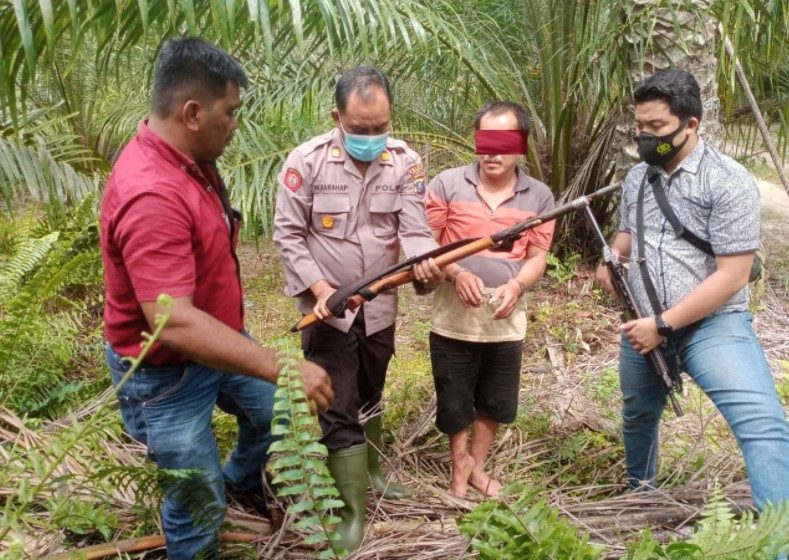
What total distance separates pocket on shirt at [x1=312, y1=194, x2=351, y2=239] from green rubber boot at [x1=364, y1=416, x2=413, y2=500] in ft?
2.91

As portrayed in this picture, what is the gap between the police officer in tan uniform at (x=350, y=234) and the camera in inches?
96.7

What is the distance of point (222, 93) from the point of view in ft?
6.22

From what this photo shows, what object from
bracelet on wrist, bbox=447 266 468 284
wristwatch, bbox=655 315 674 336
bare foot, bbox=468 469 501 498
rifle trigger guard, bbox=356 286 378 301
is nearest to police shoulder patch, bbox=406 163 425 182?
bracelet on wrist, bbox=447 266 468 284

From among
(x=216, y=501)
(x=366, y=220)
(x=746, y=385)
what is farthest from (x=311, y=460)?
(x=746, y=385)

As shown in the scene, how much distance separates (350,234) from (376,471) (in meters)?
1.10

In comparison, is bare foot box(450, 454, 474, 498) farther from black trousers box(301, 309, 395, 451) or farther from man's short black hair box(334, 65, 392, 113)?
man's short black hair box(334, 65, 392, 113)

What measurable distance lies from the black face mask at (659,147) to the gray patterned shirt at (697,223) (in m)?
0.06

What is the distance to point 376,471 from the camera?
2.94m

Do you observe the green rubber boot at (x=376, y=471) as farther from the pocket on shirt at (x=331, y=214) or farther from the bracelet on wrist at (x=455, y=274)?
the pocket on shirt at (x=331, y=214)

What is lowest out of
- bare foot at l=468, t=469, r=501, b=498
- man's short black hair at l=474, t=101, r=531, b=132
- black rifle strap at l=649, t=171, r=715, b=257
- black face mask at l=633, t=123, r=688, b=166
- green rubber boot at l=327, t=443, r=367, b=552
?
bare foot at l=468, t=469, r=501, b=498

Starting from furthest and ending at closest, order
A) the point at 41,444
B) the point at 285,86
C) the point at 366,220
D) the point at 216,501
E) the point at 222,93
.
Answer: the point at 285,86
the point at 41,444
the point at 366,220
the point at 216,501
the point at 222,93

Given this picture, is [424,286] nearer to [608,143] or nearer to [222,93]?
[222,93]

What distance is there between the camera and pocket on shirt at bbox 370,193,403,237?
257 cm

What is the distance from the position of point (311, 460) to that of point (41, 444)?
6.00 ft
